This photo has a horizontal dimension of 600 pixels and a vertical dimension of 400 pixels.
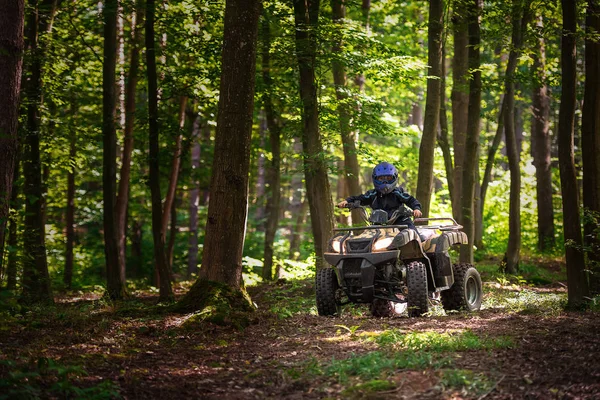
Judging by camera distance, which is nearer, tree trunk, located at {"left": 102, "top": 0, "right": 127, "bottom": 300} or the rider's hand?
the rider's hand

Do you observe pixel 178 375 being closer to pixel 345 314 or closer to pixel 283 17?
pixel 345 314

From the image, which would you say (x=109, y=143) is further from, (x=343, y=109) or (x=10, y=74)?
(x=10, y=74)

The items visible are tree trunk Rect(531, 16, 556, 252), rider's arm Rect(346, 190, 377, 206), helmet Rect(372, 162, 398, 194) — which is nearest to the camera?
helmet Rect(372, 162, 398, 194)

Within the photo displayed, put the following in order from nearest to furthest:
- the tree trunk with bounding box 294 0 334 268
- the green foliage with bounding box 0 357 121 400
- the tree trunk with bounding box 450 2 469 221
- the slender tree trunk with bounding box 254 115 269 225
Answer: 1. the green foliage with bounding box 0 357 121 400
2. the tree trunk with bounding box 294 0 334 268
3. the tree trunk with bounding box 450 2 469 221
4. the slender tree trunk with bounding box 254 115 269 225

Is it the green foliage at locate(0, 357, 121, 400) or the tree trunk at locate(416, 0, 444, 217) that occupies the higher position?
the tree trunk at locate(416, 0, 444, 217)

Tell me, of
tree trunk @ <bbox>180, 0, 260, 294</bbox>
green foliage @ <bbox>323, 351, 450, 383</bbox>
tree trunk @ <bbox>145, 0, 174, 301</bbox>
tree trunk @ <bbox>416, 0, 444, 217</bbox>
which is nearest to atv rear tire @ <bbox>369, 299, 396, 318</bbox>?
tree trunk @ <bbox>180, 0, 260, 294</bbox>

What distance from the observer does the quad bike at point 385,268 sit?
957 cm

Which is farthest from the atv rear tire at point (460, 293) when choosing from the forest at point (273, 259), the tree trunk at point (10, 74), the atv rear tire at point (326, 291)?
the tree trunk at point (10, 74)

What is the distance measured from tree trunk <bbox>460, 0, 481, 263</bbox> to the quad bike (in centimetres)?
588

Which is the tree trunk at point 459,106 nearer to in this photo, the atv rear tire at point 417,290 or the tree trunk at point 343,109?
the tree trunk at point 343,109

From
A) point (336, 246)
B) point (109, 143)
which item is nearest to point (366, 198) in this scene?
point (336, 246)

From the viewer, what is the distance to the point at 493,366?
6.19m

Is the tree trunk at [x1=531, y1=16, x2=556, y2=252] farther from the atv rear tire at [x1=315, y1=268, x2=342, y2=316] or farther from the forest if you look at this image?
the atv rear tire at [x1=315, y1=268, x2=342, y2=316]

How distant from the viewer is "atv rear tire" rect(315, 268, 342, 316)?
994 centimetres
